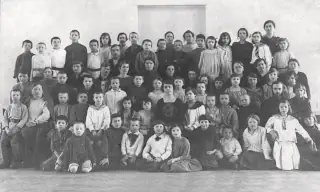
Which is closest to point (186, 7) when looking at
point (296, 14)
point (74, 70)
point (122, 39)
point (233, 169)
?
point (122, 39)

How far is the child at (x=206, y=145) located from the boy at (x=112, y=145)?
929 mm

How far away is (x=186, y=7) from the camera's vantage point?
22.5ft

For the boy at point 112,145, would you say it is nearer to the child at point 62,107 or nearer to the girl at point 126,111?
the girl at point 126,111

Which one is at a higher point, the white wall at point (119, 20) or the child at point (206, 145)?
the white wall at point (119, 20)

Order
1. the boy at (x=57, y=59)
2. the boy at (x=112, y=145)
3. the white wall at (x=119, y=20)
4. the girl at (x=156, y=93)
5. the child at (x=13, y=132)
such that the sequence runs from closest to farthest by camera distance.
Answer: the boy at (x=112, y=145) → the child at (x=13, y=132) → the girl at (x=156, y=93) → the boy at (x=57, y=59) → the white wall at (x=119, y=20)

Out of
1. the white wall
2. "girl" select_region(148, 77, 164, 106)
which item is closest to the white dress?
"girl" select_region(148, 77, 164, 106)

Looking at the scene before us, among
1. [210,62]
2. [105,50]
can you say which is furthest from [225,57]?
[105,50]

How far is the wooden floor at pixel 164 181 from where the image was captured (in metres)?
3.64

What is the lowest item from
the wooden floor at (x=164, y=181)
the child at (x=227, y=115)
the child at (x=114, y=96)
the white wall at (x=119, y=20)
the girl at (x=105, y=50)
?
the wooden floor at (x=164, y=181)

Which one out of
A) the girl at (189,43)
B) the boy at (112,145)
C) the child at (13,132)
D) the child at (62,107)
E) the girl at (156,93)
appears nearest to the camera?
the boy at (112,145)

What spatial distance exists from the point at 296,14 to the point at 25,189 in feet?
17.8

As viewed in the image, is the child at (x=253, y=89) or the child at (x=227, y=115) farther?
the child at (x=253, y=89)

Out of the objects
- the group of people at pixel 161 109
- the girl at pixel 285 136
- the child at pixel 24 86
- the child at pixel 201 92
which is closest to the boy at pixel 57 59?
the group of people at pixel 161 109

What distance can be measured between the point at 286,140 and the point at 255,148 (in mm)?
396
